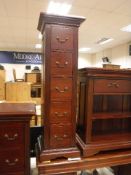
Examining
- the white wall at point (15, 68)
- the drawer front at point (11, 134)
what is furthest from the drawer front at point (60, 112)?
the white wall at point (15, 68)

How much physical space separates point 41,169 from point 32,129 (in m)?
0.54

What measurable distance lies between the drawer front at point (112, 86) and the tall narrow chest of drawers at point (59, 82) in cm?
25

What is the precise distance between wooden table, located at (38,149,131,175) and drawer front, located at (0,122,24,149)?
0.27m

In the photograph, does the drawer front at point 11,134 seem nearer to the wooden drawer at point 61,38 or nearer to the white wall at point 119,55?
the wooden drawer at point 61,38

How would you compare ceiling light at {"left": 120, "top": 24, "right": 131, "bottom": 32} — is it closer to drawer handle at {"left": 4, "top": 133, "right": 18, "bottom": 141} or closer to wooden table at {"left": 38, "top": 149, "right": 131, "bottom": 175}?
wooden table at {"left": 38, "top": 149, "right": 131, "bottom": 175}

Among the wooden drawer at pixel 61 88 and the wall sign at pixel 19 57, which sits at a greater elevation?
the wall sign at pixel 19 57

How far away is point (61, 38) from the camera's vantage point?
4.69 feet

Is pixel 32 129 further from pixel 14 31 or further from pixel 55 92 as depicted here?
pixel 14 31

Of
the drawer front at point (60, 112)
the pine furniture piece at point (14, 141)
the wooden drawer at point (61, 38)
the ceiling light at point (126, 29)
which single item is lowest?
the pine furniture piece at point (14, 141)

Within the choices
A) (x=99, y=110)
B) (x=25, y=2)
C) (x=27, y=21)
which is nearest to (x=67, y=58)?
(x=99, y=110)

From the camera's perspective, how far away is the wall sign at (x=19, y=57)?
862 centimetres

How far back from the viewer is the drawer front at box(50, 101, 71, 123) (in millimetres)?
1474

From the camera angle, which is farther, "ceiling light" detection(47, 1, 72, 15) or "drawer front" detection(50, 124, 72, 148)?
"ceiling light" detection(47, 1, 72, 15)

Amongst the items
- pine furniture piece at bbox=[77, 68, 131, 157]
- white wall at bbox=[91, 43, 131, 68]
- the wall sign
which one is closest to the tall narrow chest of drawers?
pine furniture piece at bbox=[77, 68, 131, 157]
